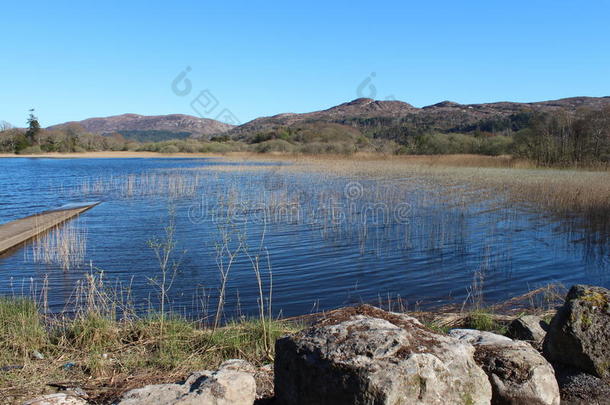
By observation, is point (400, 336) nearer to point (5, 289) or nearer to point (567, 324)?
point (567, 324)

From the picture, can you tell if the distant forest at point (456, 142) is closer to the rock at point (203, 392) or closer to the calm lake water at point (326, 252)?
the calm lake water at point (326, 252)

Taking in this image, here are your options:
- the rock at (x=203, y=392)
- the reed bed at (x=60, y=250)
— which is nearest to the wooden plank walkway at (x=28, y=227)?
the reed bed at (x=60, y=250)

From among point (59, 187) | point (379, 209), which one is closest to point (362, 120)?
point (59, 187)

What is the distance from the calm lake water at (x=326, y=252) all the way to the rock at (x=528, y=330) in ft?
9.02

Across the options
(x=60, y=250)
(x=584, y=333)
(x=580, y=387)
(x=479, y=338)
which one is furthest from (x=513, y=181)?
(x=479, y=338)

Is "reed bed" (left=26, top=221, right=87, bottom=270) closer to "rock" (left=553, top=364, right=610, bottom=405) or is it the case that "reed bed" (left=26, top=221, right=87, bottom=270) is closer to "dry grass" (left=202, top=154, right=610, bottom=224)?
"rock" (left=553, top=364, right=610, bottom=405)

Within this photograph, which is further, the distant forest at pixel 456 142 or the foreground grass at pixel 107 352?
the distant forest at pixel 456 142

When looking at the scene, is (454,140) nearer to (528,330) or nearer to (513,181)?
(513,181)

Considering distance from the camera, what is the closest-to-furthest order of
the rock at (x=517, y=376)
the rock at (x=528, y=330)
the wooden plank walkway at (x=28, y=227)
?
the rock at (x=517, y=376) → the rock at (x=528, y=330) → the wooden plank walkway at (x=28, y=227)

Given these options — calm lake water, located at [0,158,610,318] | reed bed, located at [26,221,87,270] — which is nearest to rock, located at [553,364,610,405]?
calm lake water, located at [0,158,610,318]

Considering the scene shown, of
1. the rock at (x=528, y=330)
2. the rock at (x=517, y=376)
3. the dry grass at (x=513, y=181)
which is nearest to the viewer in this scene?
the rock at (x=517, y=376)

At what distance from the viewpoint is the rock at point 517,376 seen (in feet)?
11.1

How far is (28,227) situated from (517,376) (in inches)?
633

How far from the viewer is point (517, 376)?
11.2ft
